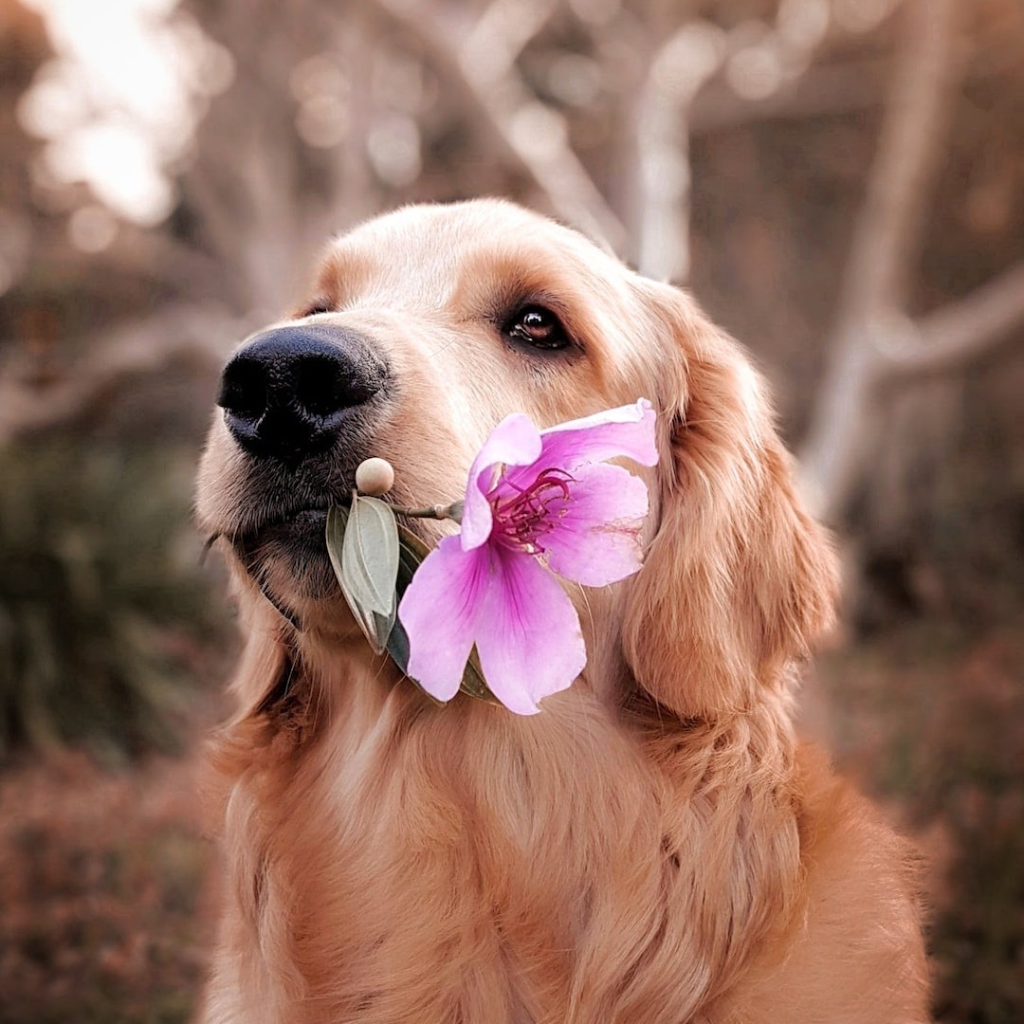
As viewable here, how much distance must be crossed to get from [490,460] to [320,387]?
0.48m

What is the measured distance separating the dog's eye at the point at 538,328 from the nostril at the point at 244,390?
0.70 metres

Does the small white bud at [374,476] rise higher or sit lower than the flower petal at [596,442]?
lower

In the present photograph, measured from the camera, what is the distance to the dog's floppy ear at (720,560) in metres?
2.17

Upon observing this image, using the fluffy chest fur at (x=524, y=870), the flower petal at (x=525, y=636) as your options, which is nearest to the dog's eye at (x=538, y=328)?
the fluffy chest fur at (x=524, y=870)

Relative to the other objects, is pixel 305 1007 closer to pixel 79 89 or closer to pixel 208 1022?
pixel 208 1022

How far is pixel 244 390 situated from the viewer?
1766mm

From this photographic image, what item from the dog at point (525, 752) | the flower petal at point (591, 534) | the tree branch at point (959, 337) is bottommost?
the tree branch at point (959, 337)

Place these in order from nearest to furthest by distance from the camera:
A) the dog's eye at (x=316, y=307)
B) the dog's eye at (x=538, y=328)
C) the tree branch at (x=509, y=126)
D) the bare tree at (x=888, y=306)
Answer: the dog's eye at (x=538, y=328), the dog's eye at (x=316, y=307), the tree branch at (x=509, y=126), the bare tree at (x=888, y=306)

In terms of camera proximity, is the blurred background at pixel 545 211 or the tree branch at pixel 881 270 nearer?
the blurred background at pixel 545 211

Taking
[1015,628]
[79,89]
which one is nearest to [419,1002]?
[1015,628]

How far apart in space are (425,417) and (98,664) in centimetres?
584

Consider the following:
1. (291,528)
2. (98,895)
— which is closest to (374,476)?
(291,528)

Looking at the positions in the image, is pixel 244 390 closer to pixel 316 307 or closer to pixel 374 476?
pixel 374 476

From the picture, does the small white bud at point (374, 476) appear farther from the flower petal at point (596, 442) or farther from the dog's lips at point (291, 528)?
the flower petal at point (596, 442)
